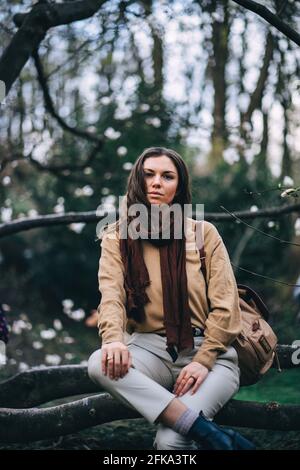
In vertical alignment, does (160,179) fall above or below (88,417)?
above

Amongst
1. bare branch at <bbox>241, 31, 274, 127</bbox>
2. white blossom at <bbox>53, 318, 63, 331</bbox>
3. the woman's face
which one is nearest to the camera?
the woman's face

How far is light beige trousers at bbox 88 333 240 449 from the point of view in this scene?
2.52 m

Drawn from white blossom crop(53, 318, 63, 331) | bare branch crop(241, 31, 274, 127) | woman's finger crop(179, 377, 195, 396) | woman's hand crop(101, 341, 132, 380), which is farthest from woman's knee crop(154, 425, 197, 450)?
white blossom crop(53, 318, 63, 331)

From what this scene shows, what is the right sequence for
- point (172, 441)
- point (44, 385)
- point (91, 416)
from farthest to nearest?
1. point (44, 385)
2. point (91, 416)
3. point (172, 441)

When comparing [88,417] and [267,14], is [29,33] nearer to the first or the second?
[267,14]

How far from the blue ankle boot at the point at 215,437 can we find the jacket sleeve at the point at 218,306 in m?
0.30

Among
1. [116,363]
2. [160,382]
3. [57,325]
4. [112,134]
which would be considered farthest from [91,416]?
[112,134]

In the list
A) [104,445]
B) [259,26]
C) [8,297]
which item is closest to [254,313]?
[104,445]

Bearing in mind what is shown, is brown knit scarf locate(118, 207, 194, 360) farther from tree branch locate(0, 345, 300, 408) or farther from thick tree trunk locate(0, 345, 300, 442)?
tree branch locate(0, 345, 300, 408)

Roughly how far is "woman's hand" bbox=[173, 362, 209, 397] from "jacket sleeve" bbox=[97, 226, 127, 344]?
0.29 metres

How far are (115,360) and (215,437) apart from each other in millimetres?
491

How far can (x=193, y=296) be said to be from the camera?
2859mm

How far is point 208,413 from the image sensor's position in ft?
8.56

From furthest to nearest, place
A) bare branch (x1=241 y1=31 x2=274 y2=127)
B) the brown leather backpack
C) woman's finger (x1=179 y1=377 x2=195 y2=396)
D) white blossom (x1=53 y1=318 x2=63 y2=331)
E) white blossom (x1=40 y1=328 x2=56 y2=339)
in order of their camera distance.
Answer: white blossom (x1=53 y1=318 x2=63 y2=331), white blossom (x1=40 y1=328 x2=56 y2=339), bare branch (x1=241 y1=31 x2=274 y2=127), the brown leather backpack, woman's finger (x1=179 y1=377 x2=195 y2=396)
